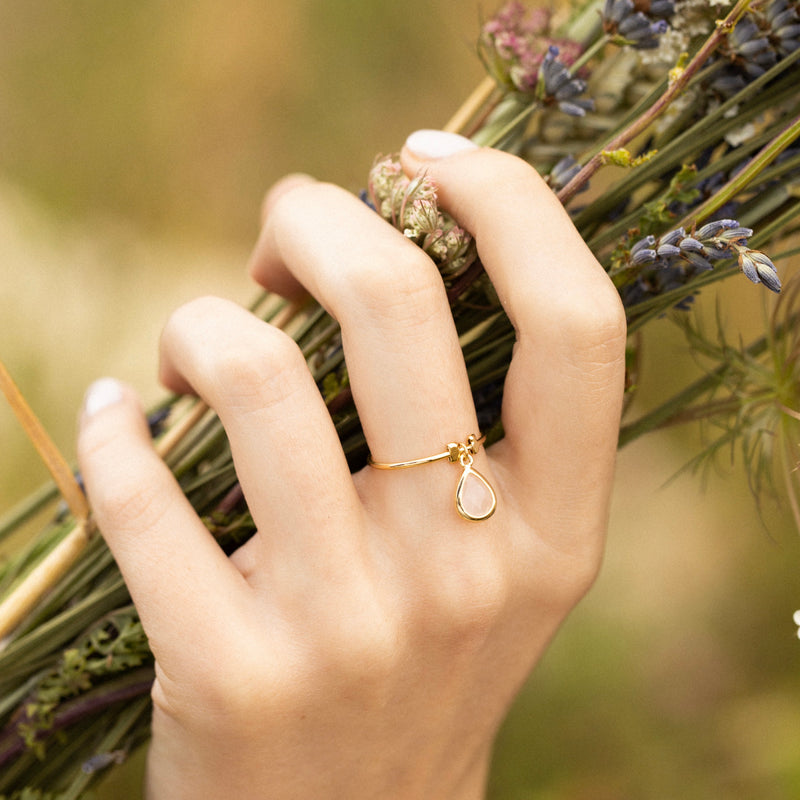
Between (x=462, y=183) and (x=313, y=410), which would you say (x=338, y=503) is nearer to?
(x=313, y=410)

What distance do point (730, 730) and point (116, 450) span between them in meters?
0.93

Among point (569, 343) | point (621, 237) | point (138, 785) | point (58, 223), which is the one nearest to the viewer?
point (569, 343)

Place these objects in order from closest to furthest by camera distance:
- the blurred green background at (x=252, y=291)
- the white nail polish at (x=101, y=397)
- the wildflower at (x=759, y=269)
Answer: the wildflower at (x=759, y=269) → the white nail polish at (x=101, y=397) → the blurred green background at (x=252, y=291)

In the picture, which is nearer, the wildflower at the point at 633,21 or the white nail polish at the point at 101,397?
the wildflower at the point at 633,21

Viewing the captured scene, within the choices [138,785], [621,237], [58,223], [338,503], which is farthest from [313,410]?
[58,223]

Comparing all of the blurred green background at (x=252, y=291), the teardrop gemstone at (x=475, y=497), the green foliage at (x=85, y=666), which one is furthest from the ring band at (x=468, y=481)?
the blurred green background at (x=252, y=291)

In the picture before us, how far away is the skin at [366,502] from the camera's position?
411 millimetres

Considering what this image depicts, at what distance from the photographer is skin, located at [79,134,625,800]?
411 mm

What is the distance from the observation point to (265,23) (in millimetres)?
1178

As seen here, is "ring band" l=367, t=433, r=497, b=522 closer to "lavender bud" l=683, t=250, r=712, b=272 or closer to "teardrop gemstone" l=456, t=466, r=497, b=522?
"teardrop gemstone" l=456, t=466, r=497, b=522

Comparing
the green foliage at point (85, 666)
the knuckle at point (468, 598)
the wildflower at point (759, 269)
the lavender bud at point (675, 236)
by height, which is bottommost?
the knuckle at point (468, 598)

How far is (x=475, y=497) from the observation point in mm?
426

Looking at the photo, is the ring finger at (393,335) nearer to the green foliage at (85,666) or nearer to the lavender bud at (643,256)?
the lavender bud at (643,256)

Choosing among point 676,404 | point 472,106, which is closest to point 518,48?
point 472,106
